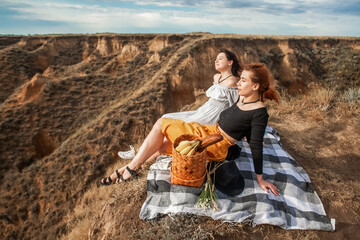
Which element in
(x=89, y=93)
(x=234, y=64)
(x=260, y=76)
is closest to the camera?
(x=260, y=76)

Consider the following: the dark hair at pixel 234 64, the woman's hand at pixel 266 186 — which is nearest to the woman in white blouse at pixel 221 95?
the dark hair at pixel 234 64

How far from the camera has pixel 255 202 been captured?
7.56ft

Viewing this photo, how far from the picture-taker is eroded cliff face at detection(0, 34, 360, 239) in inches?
332

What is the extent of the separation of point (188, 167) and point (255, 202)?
0.92 metres

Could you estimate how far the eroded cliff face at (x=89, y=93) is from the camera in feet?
27.6

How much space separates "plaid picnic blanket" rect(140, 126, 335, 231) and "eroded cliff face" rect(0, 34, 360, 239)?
224 inches

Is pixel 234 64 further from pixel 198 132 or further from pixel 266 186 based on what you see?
pixel 266 186

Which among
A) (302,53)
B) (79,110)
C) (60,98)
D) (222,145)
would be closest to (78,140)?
(79,110)

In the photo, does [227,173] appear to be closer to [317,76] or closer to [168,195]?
[168,195]

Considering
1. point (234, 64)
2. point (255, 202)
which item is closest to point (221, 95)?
point (234, 64)

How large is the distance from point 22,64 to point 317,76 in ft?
91.3

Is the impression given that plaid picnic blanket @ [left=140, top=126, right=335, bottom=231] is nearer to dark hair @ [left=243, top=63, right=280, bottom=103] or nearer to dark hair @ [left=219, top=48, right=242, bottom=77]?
dark hair @ [left=243, top=63, right=280, bottom=103]

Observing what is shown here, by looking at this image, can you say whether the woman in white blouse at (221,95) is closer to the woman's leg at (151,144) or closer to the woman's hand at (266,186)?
the woman's leg at (151,144)

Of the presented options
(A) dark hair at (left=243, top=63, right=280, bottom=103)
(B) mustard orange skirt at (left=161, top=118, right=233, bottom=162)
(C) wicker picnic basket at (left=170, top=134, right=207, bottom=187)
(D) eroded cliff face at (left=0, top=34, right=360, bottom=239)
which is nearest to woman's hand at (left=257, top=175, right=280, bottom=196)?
(B) mustard orange skirt at (left=161, top=118, right=233, bottom=162)
